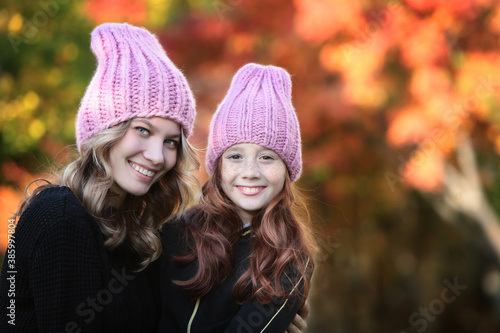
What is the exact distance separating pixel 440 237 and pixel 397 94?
4729mm

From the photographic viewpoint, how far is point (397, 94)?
19.7 ft

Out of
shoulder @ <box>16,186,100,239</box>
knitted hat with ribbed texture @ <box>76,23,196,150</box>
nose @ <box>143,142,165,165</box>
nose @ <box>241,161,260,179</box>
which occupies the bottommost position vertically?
shoulder @ <box>16,186,100,239</box>

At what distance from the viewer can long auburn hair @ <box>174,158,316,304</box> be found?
2.63 meters

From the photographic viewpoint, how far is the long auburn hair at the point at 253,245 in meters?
2.63

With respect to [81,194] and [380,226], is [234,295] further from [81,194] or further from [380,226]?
[380,226]

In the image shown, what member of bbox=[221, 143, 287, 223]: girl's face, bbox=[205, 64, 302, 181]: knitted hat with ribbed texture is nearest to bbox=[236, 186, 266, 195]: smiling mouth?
bbox=[221, 143, 287, 223]: girl's face

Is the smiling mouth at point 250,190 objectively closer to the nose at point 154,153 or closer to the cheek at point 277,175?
the cheek at point 277,175

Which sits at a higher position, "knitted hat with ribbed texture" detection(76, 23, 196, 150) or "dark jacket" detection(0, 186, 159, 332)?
"knitted hat with ribbed texture" detection(76, 23, 196, 150)

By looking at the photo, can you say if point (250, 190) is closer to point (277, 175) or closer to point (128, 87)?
point (277, 175)

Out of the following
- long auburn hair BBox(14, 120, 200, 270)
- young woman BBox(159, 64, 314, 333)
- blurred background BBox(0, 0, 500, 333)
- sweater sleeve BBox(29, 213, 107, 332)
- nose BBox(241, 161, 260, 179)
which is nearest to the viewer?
sweater sleeve BBox(29, 213, 107, 332)

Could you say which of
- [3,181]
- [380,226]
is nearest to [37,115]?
[3,181]

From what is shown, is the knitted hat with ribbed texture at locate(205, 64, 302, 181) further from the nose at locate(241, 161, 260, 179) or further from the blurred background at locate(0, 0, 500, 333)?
the blurred background at locate(0, 0, 500, 333)

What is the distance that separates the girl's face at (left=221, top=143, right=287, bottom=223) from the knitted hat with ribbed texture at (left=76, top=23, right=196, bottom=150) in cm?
29

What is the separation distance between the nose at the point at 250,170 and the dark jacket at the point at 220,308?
0.95ft
